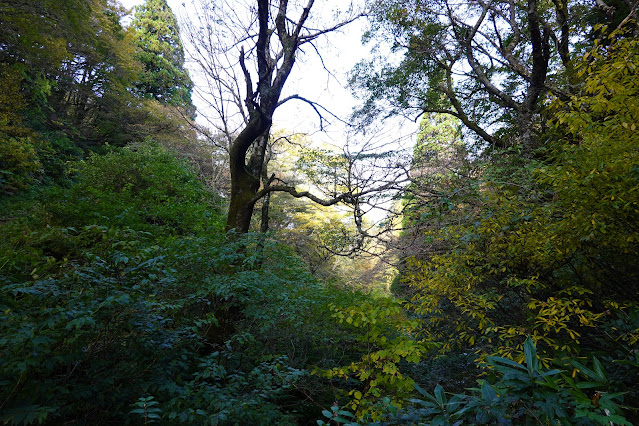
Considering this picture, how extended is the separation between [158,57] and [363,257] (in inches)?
708

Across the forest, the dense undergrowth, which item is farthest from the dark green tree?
the dense undergrowth

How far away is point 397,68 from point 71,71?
593 inches

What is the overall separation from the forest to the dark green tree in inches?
281

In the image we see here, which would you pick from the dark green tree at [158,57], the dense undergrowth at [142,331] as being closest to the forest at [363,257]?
the dense undergrowth at [142,331]

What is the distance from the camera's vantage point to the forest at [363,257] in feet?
5.74

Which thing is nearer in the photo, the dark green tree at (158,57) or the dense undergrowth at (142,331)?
the dense undergrowth at (142,331)

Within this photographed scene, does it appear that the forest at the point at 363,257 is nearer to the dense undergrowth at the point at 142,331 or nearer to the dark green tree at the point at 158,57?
the dense undergrowth at the point at 142,331

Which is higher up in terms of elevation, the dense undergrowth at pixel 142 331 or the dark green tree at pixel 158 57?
the dark green tree at pixel 158 57

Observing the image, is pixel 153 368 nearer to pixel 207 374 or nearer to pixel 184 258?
pixel 207 374

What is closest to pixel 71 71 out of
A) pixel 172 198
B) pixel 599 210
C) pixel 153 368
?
pixel 172 198

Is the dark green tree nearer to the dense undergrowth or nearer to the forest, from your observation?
the forest

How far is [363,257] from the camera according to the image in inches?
199

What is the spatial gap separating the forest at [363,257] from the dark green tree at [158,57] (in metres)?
7.14

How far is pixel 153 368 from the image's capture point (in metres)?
2.32
